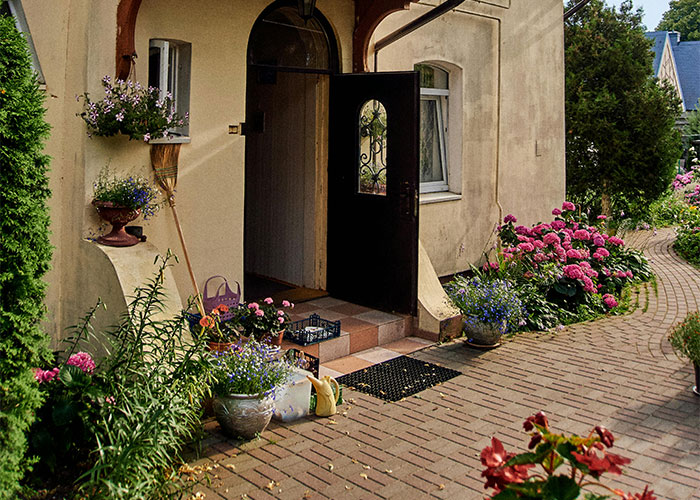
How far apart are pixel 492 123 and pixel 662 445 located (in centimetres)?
595

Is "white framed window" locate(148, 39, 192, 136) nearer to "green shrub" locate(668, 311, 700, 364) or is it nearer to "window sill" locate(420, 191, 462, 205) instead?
"window sill" locate(420, 191, 462, 205)

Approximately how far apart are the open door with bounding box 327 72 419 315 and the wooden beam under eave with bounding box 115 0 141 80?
113 inches

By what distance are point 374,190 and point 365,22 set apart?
1.91 metres

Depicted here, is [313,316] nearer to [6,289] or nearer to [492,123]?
[6,289]

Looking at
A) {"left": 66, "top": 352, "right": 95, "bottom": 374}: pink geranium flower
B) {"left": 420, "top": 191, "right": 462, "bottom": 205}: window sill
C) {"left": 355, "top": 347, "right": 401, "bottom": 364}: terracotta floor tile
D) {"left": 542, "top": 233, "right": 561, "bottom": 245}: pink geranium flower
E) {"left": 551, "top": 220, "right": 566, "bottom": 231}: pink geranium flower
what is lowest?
{"left": 355, "top": 347, "right": 401, "bottom": 364}: terracotta floor tile

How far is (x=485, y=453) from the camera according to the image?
2.82 meters

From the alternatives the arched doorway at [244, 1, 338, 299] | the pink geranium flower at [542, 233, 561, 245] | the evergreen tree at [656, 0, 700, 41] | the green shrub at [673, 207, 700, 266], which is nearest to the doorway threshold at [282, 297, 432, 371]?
the arched doorway at [244, 1, 338, 299]

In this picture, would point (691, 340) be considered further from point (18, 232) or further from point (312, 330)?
point (18, 232)

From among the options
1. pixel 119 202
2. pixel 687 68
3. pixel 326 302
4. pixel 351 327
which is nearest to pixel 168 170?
pixel 119 202

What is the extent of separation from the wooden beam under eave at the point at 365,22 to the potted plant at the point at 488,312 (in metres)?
2.89

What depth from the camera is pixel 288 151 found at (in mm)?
9188

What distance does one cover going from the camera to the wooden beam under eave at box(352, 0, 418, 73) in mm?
7953

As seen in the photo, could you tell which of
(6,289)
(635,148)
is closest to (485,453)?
(6,289)

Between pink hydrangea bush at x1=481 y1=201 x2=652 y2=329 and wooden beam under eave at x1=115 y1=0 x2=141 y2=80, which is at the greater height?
wooden beam under eave at x1=115 y1=0 x2=141 y2=80
